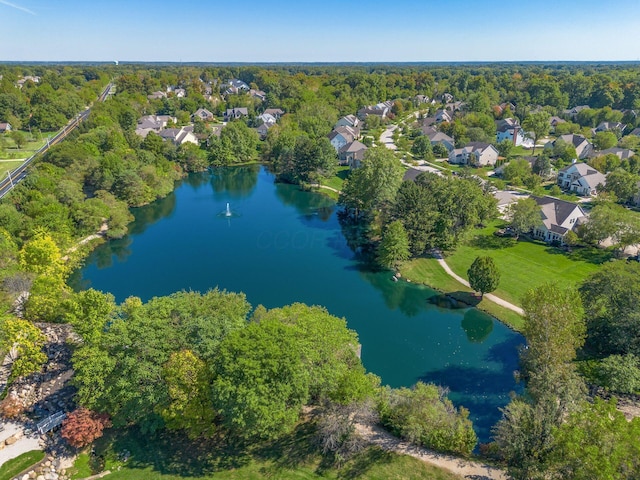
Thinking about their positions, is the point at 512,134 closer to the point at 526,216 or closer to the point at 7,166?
the point at 526,216

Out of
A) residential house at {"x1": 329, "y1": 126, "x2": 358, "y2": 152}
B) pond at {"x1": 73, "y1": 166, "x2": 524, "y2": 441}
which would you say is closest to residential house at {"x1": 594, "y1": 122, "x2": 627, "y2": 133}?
residential house at {"x1": 329, "y1": 126, "x2": 358, "y2": 152}

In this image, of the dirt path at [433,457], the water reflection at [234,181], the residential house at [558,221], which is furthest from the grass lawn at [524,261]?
the water reflection at [234,181]

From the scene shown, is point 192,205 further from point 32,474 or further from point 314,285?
point 32,474

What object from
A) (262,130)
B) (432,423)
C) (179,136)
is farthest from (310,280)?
(262,130)

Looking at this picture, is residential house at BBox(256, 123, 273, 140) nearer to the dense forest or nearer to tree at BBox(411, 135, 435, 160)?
tree at BBox(411, 135, 435, 160)

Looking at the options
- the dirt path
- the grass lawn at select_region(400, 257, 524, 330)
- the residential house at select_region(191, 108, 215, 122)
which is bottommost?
the dirt path

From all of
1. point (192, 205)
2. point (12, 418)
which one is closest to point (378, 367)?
point (12, 418)

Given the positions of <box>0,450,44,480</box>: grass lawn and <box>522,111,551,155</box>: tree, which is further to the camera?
<box>522,111,551,155</box>: tree

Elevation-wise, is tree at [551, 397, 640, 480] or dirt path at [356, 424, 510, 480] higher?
tree at [551, 397, 640, 480]
